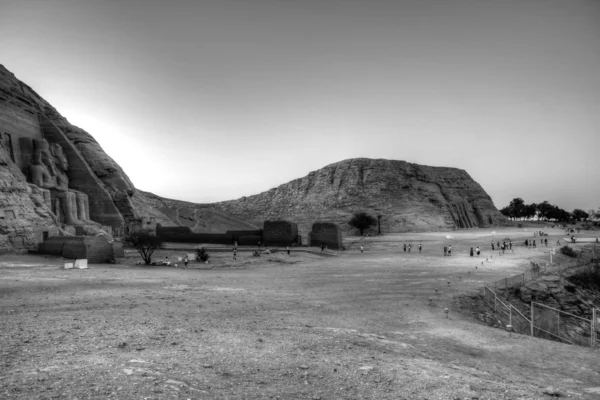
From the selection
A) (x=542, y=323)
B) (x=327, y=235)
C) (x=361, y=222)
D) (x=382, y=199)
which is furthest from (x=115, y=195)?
(x=382, y=199)

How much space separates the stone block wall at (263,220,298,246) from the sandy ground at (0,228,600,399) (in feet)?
68.5

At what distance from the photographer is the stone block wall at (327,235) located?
36594 millimetres

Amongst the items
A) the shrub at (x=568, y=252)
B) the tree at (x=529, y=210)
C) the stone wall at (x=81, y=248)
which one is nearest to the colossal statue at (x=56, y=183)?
the stone wall at (x=81, y=248)

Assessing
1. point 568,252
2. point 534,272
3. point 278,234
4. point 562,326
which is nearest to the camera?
point 562,326

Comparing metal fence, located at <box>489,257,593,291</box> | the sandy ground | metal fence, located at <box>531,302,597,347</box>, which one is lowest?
metal fence, located at <box>531,302,597,347</box>

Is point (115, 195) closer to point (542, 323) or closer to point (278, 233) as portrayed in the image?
point (278, 233)

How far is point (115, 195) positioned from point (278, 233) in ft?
64.4

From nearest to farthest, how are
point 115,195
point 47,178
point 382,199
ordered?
1. point 47,178
2. point 115,195
3. point 382,199

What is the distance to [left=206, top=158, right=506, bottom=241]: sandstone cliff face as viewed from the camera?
241 ft

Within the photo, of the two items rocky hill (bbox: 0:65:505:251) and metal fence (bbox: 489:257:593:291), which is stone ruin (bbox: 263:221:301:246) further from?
metal fence (bbox: 489:257:593:291)

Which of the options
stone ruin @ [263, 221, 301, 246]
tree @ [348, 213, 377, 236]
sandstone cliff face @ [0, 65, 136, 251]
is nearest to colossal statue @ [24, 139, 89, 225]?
sandstone cliff face @ [0, 65, 136, 251]

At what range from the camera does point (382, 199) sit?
78.4m

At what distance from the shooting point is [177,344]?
6.24m

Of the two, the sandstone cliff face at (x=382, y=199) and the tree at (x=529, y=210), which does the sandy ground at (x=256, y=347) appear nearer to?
the sandstone cliff face at (x=382, y=199)
